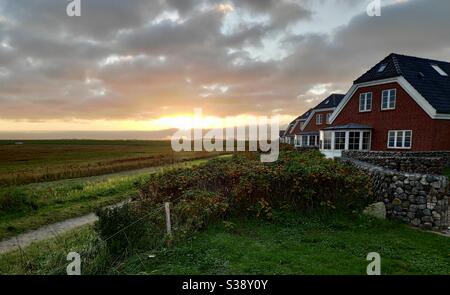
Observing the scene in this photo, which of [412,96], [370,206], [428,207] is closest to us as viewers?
[428,207]

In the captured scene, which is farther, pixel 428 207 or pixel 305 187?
pixel 305 187

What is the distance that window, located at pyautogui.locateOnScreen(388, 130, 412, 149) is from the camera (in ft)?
73.2

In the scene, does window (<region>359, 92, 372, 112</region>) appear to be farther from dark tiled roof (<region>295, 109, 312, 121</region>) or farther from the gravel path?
dark tiled roof (<region>295, 109, 312, 121</region>)

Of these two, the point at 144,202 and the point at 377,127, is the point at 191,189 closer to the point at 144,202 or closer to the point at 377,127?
the point at 144,202

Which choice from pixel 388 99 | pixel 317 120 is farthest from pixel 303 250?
pixel 317 120

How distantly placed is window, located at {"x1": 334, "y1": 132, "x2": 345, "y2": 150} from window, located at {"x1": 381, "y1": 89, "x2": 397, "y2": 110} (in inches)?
159

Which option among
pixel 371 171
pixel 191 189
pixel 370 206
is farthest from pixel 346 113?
pixel 191 189

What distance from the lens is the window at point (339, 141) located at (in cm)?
2641

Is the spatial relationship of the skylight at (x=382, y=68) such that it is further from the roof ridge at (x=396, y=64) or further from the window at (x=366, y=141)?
the window at (x=366, y=141)

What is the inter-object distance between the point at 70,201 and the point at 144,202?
353 inches

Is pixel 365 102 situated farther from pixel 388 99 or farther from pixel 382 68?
pixel 382 68

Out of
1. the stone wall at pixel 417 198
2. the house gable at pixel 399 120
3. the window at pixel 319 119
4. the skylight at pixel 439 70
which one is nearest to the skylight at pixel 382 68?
the house gable at pixel 399 120

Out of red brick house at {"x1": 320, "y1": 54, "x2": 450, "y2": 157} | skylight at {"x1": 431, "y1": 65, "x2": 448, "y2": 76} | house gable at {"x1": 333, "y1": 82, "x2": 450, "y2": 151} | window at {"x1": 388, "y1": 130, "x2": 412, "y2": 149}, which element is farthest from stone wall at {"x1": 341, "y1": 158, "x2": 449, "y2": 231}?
skylight at {"x1": 431, "y1": 65, "x2": 448, "y2": 76}

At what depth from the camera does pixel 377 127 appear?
24.5 meters
